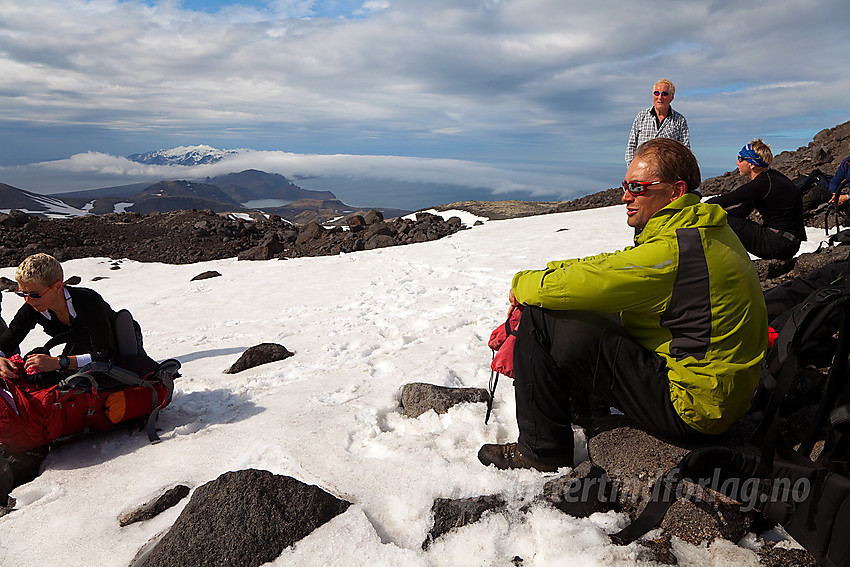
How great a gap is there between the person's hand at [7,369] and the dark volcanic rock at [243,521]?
2285 millimetres

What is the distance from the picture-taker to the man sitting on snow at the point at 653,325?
3014 mm

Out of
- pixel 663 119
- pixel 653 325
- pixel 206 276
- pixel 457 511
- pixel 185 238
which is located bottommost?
pixel 206 276

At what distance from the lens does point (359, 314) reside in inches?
388

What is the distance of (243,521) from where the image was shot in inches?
119

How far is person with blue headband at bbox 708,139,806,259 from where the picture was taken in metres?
6.71

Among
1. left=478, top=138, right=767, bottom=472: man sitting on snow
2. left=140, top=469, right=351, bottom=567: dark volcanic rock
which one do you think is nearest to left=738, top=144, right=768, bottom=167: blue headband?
left=478, top=138, right=767, bottom=472: man sitting on snow

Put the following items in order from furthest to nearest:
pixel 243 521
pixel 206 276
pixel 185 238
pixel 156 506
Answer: pixel 185 238 → pixel 206 276 → pixel 156 506 → pixel 243 521

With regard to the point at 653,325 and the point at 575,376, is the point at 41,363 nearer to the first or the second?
the point at 575,376

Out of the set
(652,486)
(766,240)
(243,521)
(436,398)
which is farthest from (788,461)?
(766,240)

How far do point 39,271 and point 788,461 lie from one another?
18.7 ft

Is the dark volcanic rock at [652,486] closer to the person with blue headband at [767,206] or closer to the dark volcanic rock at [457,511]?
the dark volcanic rock at [457,511]

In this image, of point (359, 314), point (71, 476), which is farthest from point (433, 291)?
point (71, 476)

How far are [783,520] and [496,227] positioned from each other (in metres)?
→ 18.6

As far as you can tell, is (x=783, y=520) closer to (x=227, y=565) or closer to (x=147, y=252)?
(x=227, y=565)
